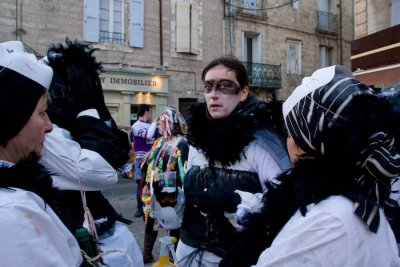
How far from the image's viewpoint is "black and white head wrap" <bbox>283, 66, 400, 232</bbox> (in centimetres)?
132

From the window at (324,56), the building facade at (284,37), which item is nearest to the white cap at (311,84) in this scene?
the building facade at (284,37)

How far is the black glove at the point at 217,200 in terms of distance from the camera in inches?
89.4

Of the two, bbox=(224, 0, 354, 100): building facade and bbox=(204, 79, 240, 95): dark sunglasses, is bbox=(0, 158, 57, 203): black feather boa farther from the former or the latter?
bbox=(224, 0, 354, 100): building facade

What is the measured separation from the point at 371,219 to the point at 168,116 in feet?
13.9

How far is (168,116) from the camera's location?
5.41 meters

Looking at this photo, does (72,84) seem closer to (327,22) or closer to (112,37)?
(112,37)

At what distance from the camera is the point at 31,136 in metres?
1.44

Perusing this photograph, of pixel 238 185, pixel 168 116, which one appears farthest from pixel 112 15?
pixel 238 185

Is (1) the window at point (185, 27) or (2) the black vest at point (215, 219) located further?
(1) the window at point (185, 27)

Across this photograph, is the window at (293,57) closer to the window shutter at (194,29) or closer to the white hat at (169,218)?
the window shutter at (194,29)

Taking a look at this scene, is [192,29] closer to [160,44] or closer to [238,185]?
[160,44]

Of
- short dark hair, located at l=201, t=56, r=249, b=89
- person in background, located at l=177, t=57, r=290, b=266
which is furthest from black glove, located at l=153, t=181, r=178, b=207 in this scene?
short dark hair, located at l=201, t=56, r=249, b=89

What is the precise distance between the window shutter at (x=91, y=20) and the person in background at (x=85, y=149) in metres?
13.2

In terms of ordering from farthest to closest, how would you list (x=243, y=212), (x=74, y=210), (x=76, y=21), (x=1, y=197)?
(x=76, y=21), (x=74, y=210), (x=243, y=212), (x=1, y=197)
